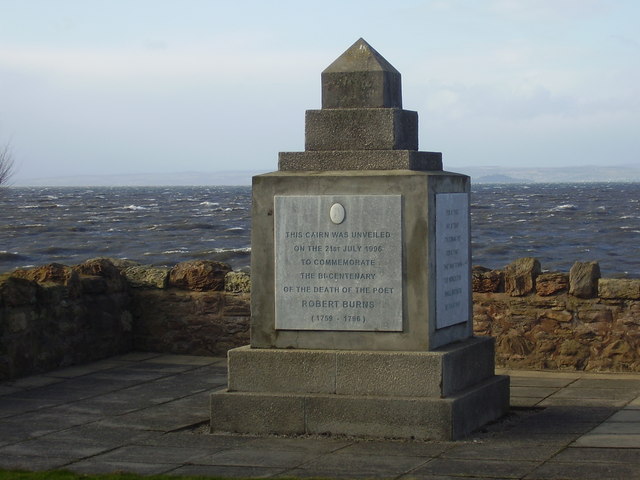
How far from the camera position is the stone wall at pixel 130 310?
1127cm

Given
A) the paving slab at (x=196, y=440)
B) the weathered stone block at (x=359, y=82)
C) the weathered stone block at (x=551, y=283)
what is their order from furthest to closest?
the weathered stone block at (x=551, y=283) → the weathered stone block at (x=359, y=82) → the paving slab at (x=196, y=440)

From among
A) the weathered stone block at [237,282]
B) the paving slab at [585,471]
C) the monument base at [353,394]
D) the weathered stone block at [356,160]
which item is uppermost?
the weathered stone block at [356,160]

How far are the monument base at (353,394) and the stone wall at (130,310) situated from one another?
3255 mm

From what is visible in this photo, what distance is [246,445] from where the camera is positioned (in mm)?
8047

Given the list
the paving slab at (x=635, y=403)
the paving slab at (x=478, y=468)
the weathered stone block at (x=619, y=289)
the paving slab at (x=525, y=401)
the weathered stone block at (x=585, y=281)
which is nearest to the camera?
the paving slab at (x=478, y=468)

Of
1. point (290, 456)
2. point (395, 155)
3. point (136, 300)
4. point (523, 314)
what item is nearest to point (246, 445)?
point (290, 456)

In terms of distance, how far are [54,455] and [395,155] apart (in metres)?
3.13

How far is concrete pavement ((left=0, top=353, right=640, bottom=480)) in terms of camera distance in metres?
7.15

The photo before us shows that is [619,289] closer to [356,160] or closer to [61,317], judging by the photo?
[356,160]

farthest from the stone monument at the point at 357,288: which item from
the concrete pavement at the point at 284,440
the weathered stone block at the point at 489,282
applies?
the weathered stone block at the point at 489,282

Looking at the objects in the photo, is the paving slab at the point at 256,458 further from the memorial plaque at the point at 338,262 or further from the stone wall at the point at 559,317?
the stone wall at the point at 559,317

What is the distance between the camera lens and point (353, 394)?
8312 mm

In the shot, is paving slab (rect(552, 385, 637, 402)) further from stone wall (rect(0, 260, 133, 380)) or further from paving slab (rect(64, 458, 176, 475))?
stone wall (rect(0, 260, 133, 380))

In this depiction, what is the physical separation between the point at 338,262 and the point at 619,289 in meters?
3.52
